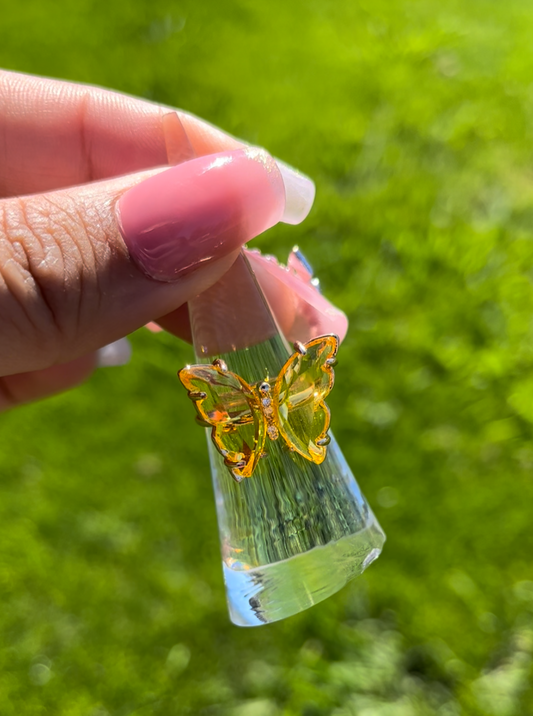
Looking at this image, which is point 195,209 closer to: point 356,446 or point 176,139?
point 176,139

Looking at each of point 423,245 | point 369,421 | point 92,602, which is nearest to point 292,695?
point 92,602

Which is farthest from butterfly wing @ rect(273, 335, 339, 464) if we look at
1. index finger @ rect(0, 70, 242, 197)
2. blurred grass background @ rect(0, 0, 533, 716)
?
blurred grass background @ rect(0, 0, 533, 716)

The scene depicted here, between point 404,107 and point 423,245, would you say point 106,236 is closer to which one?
point 423,245

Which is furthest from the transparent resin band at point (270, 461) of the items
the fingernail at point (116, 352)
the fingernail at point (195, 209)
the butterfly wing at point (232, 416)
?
the fingernail at point (116, 352)

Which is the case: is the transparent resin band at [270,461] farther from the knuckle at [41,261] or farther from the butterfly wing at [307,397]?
the knuckle at [41,261]

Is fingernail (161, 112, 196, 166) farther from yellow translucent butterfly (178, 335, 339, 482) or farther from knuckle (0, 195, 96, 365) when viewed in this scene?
yellow translucent butterfly (178, 335, 339, 482)

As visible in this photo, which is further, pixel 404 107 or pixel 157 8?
pixel 157 8

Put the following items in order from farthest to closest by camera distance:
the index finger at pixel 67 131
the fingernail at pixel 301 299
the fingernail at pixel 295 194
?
the index finger at pixel 67 131 → the fingernail at pixel 301 299 → the fingernail at pixel 295 194
